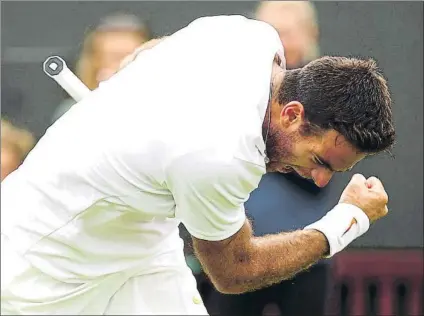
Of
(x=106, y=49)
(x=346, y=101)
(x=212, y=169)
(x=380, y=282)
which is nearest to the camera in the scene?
(x=212, y=169)

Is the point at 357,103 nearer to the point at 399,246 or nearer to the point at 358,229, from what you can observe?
the point at 358,229

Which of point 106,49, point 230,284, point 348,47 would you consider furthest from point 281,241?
point 348,47

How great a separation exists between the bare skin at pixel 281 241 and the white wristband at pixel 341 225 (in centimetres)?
2

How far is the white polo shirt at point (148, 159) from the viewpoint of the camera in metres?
2.26

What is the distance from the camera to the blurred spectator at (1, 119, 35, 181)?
3.62 metres

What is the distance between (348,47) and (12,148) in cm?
160

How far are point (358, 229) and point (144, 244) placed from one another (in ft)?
1.78

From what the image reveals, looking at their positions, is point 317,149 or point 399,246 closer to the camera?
point 317,149

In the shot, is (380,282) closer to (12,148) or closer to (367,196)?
(12,148)

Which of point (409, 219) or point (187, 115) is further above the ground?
point (187, 115)

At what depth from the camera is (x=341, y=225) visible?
2604 millimetres

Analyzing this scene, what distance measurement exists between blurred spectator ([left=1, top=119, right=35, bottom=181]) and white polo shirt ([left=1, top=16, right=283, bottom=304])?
3.87 feet

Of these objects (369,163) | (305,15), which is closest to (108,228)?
(305,15)

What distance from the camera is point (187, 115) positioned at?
2268 mm
